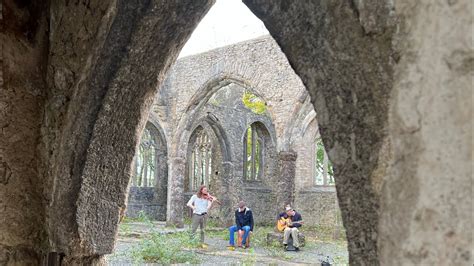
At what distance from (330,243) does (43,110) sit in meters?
11.8

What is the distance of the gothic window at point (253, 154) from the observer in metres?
20.2

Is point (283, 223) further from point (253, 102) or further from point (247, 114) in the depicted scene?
point (247, 114)

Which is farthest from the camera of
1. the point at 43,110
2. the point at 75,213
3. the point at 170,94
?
the point at 170,94

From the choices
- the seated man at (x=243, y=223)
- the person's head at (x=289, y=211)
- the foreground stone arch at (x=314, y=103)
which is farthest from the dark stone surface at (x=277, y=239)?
the foreground stone arch at (x=314, y=103)

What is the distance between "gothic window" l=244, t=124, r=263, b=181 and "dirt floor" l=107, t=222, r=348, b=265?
214 inches

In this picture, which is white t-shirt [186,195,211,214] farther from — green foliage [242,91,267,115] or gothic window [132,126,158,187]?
gothic window [132,126,158,187]

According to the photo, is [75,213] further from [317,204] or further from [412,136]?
[317,204]

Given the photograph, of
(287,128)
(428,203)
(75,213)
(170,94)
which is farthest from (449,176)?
(170,94)

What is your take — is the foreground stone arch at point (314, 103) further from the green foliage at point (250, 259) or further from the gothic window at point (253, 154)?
the gothic window at point (253, 154)

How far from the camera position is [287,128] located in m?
13.8

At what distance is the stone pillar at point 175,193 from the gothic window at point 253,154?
3790mm

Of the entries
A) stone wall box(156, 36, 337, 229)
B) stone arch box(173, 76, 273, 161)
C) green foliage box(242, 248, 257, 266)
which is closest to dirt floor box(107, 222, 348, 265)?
green foliage box(242, 248, 257, 266)

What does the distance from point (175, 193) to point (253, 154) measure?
4.33 metres

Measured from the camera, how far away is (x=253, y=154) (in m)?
20.2
